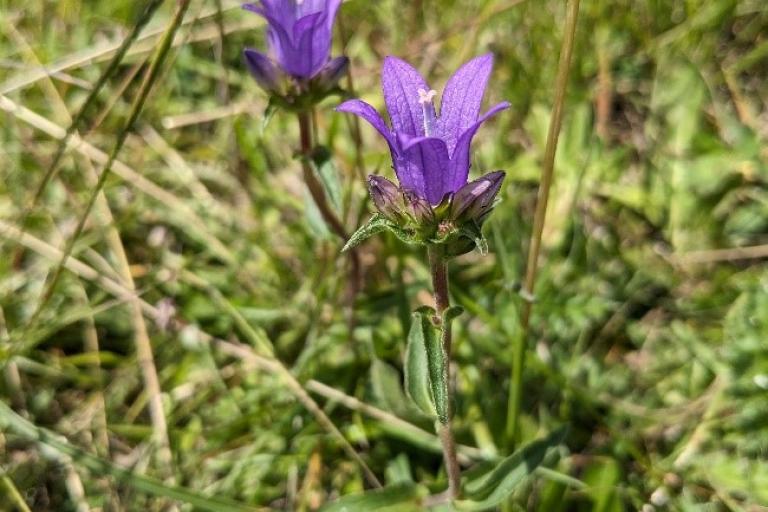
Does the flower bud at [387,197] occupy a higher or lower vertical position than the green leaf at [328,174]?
lower

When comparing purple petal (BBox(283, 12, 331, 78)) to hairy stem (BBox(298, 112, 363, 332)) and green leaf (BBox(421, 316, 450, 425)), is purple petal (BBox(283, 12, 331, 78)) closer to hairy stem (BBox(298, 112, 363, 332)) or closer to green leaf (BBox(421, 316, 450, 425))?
hairy stem (BBox(298, 112, 363, 332))

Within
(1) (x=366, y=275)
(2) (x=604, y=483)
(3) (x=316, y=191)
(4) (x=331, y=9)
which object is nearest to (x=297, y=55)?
(4) (x=331, y=9)

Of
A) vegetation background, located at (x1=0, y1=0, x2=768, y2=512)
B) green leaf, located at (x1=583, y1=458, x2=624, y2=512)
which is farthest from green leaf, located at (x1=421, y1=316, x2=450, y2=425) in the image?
green leaf, located at (x1=583, y1=458, x2=624, y2=512)

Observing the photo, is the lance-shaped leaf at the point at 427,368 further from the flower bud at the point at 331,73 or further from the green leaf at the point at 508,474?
the flower bud at the point at 331,73

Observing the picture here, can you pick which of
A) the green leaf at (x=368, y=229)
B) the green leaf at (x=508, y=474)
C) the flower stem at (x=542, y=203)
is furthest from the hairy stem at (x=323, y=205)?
the green leaf at (x=508, y=474)

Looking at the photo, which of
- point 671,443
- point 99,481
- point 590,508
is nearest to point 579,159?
point 671,443

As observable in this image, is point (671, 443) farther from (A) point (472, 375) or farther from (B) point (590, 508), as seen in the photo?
(A) point (472, 375)
